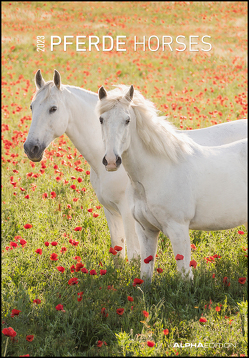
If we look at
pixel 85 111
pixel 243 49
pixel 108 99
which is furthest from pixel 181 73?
pixel 108 99

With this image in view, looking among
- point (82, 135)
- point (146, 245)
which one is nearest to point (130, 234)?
point (146, 245)

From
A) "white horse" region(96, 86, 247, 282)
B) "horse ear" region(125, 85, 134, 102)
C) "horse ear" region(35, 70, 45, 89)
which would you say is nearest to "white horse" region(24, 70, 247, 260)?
"horse ear" region(35, 70, 45, 89)

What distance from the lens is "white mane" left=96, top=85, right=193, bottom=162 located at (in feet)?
10.7

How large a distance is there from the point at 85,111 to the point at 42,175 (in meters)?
2.78

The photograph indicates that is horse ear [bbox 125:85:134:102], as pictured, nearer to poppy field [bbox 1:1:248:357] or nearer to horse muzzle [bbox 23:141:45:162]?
poppy field [bbox 1:1:248:357]

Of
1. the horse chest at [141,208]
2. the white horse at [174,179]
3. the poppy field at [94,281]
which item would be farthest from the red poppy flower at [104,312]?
the horse chest at [141,208]

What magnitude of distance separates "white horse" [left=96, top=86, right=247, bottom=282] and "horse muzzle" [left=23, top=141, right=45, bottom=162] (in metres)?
0.91

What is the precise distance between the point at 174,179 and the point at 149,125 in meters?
0.59

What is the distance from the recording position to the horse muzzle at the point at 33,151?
3732 mm

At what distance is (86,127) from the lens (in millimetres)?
4289

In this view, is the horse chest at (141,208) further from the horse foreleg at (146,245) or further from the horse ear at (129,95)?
the horse ear at (129,95)

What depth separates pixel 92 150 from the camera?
433 centimetres

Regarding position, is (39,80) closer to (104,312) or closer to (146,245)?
(146,245)

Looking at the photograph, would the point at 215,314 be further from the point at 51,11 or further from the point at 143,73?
the point at 51,11
